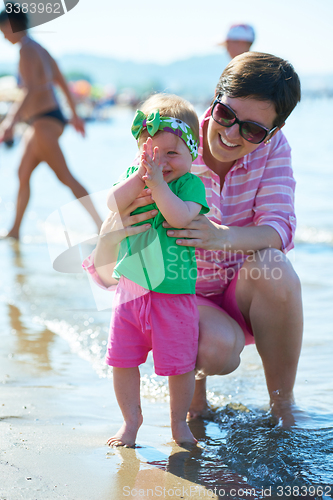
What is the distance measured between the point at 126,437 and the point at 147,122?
3.65 feet

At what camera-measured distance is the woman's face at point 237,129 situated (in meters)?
1.98

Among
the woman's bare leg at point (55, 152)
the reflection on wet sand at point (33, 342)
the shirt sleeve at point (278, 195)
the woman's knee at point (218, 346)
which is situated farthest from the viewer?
the woman's bare leg at point (55, 152)

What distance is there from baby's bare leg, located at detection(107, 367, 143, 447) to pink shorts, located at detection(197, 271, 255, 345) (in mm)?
474

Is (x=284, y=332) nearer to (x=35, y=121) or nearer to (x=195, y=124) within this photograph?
(x=195, y=124)

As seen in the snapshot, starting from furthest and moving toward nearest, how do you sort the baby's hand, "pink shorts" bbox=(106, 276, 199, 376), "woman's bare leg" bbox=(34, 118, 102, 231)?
"woman's bare leg" bbox=(34, 118, 102, 231), "pink shorts" bbox=(106, 276, 199, 376), the baby's hand

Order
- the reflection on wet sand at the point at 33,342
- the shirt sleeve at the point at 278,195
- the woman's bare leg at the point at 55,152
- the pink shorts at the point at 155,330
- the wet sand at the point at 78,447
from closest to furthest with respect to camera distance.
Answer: the wet sand at the point at 78,447 < the pink shorts at the point at 155,330 < the shirt sleeve at the point at 278,195 < the reflection on wet sand at the point at 33,342 < the woman's bare leg at the point at 55,152

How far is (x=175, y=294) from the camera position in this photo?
5.99ft

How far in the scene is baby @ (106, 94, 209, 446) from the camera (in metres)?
1.80

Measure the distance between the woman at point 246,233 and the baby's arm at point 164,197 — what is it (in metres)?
0.08

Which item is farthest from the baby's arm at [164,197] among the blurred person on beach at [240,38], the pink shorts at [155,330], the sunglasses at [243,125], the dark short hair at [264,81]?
the blurred person on beach at [240,38]

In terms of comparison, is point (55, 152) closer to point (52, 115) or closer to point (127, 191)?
point (52, 115)

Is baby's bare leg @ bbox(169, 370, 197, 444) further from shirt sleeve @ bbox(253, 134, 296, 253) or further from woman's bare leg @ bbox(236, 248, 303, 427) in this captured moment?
shirt sleeve @ bbox(253, 134, 296, 253)

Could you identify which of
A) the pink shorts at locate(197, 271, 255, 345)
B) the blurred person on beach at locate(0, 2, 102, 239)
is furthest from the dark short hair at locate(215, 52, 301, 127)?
the blurred person on beach at locate(0, 2, 102, 239)

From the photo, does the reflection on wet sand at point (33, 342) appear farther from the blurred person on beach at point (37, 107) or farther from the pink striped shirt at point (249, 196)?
the blurred person on beach at point (37, 107)
